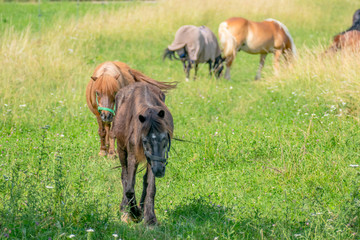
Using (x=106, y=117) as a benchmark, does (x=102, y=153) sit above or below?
below

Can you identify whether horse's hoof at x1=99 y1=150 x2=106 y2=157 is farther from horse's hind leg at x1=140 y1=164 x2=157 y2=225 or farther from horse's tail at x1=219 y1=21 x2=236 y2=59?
horse's tail at x1=219 y1=21 x2=236 y2=59

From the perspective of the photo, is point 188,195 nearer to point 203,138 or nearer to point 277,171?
point 277,171

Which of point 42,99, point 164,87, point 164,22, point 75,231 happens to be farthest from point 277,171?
point 164,22

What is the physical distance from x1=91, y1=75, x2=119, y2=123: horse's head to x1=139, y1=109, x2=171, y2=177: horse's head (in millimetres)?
2328

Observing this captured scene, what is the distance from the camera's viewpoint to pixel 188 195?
212 inches

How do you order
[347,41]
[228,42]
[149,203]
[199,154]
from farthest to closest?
[228,42], [347,41], [199,154], [149,203]

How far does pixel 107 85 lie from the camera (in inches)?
253

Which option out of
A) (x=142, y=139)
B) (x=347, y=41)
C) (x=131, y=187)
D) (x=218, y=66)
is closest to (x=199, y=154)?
(x=131, y=187)

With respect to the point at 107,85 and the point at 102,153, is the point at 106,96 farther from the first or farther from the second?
the point at 102,153

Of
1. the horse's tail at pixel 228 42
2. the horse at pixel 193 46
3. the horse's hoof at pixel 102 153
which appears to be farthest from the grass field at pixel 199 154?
the horse's tail at pixel 228 42

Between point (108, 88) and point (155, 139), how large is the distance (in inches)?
103

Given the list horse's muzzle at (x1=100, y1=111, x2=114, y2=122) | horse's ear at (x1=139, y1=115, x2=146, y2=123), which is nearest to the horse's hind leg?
horse's ear at (x1=139, y1=115, x2=146, y2=123)

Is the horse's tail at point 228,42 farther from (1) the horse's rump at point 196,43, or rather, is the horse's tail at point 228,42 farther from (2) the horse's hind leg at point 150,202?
(2) the horse's hind leg at point 150,202

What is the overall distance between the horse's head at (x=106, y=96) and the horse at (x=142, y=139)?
3.57 ft
